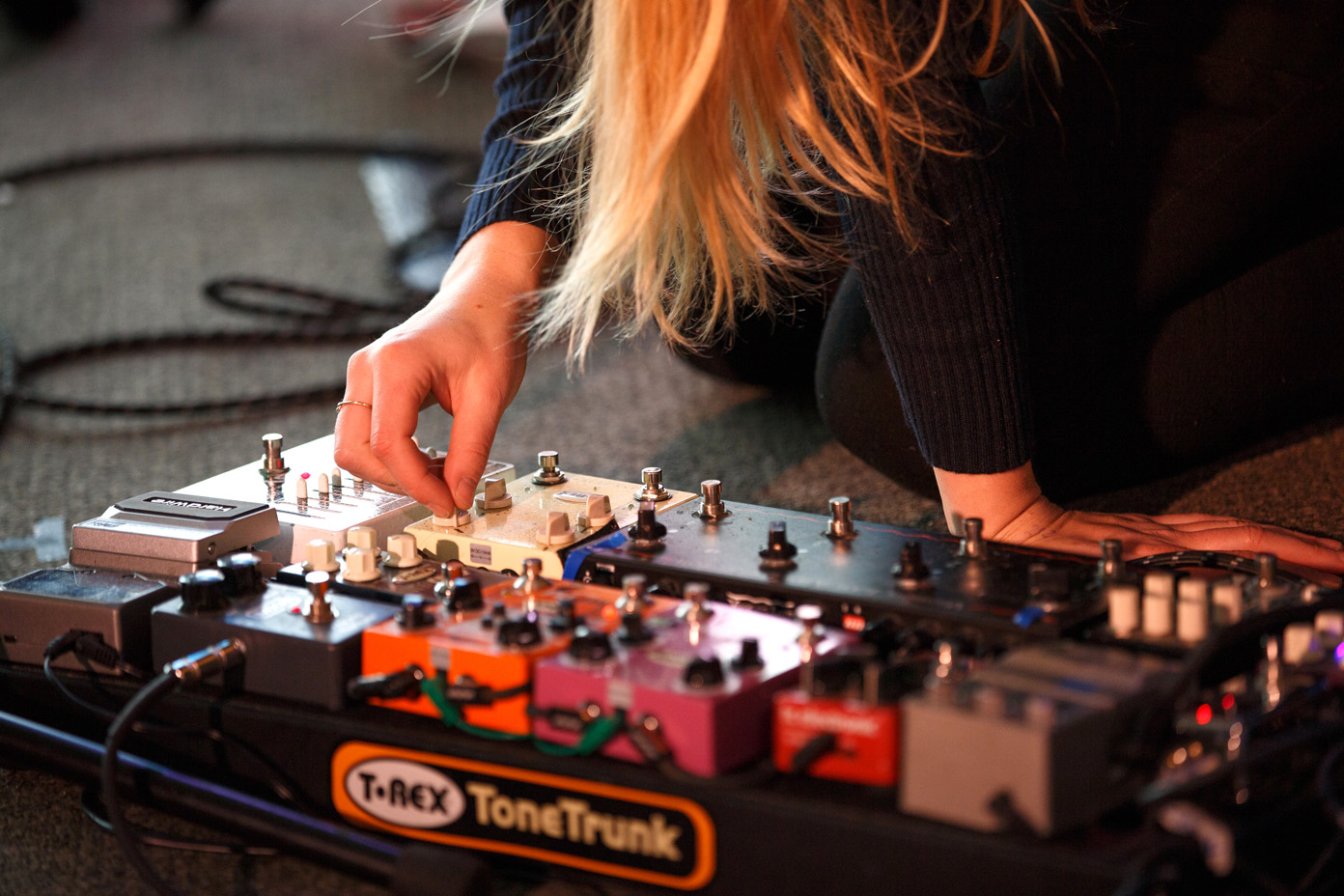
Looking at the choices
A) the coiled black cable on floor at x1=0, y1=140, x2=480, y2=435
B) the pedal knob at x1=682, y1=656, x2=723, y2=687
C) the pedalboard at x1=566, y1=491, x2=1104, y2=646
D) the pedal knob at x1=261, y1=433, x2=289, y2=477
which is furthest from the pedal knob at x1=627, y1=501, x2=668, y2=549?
the coiled black cable on floor at x1=0, y1=140, x2=480, y2=435

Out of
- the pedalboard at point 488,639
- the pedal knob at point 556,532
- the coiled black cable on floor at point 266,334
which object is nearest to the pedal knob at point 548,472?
the pedal knob at point 556,532

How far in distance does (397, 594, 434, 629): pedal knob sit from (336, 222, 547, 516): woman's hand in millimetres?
175

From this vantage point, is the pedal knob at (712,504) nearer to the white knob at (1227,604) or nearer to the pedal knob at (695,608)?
the pedal knob at (695,608)

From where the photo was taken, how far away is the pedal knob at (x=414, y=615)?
2.23 ft

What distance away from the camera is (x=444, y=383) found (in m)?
0.93

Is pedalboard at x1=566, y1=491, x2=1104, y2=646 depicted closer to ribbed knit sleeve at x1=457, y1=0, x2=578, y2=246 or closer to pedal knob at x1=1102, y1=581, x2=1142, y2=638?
pedal knob at x1=1102, y1=581, x2=1142, y2=638

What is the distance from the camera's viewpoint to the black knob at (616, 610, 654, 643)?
639mm

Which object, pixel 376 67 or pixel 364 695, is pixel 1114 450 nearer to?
pixel 364 695

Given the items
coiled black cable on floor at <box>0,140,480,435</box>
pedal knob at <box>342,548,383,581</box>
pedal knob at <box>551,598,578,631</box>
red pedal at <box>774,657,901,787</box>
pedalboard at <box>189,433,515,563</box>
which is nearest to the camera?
red pedal at <box>774,657,901,787</box>

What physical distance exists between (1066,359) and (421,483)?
58cm

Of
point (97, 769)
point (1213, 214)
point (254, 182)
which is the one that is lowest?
point (97, 769)

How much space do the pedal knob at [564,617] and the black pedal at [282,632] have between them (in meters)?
0.10

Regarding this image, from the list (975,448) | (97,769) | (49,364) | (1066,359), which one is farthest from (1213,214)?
(49,364)

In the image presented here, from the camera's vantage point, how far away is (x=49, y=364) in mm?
1844
